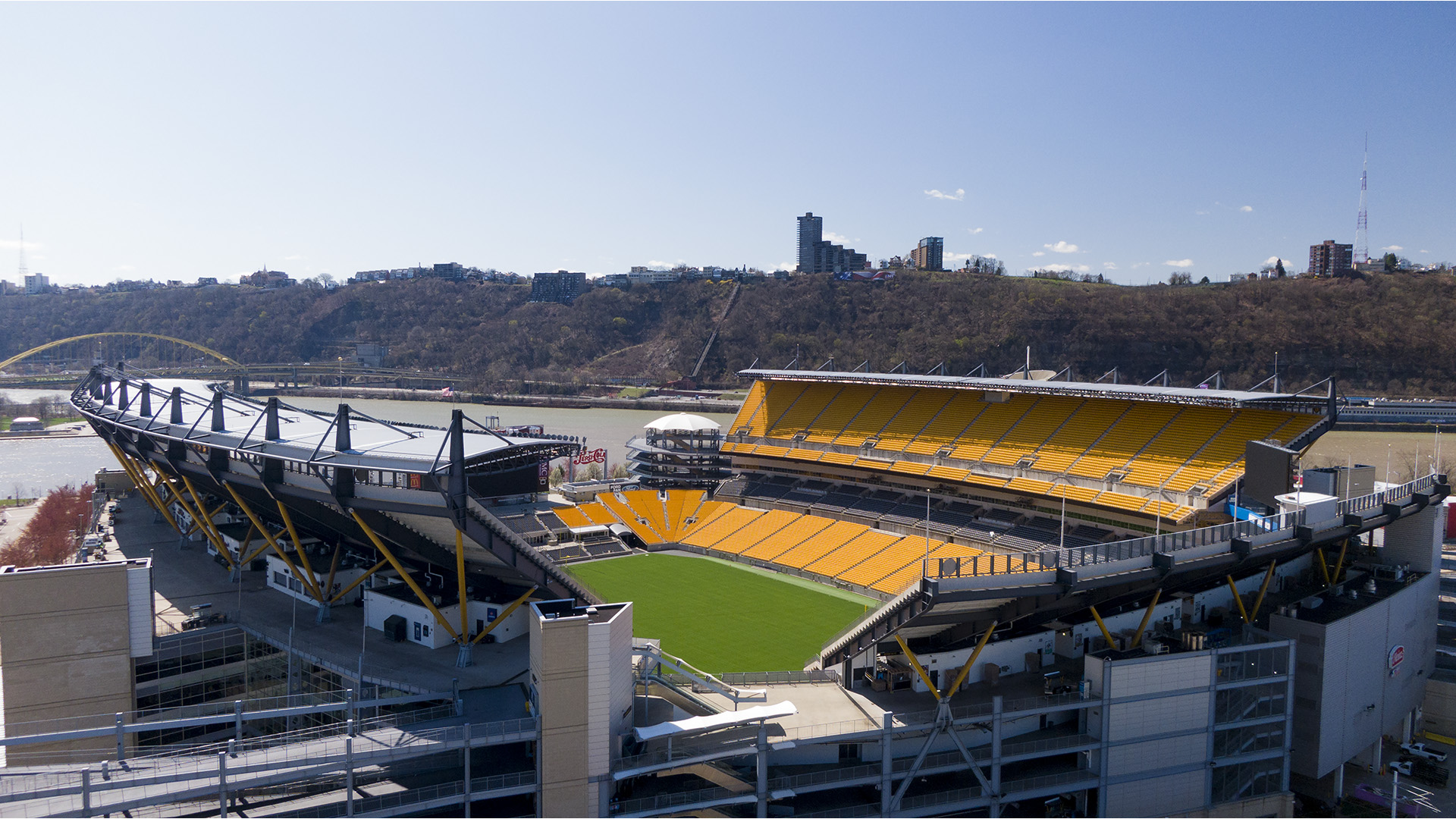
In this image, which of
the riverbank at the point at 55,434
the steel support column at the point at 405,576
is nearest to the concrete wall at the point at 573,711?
the steel support column at the point at 405,576

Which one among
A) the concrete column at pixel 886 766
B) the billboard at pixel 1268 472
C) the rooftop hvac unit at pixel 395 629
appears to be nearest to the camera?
the concrete column at pixel 886 766

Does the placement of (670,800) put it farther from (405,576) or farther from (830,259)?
(830,259)

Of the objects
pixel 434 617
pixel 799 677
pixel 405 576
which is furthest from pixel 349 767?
pixel 799 677

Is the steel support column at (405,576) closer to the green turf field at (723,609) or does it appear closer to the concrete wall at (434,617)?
the concrete wall at (434,617)

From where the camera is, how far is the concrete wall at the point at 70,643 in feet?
70.2

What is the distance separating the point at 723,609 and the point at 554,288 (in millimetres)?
139250

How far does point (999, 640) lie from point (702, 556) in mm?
26277

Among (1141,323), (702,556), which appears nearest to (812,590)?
(702,556)

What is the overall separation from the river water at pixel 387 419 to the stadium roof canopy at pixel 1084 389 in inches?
1109

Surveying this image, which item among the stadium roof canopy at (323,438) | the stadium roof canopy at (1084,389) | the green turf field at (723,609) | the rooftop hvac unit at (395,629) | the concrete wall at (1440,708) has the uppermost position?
the stadium roof canopy at (1084,389)

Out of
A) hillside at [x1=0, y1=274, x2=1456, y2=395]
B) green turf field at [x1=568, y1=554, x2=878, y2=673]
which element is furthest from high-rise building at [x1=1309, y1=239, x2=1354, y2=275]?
green turf field at [x1=568, y1=554, x2=878, y2=673]

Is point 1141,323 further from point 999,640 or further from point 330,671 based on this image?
point 330,671

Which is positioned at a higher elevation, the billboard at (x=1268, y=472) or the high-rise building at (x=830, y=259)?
the high-rise building at (x=830, y=259)

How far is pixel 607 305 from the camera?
6097 inches
